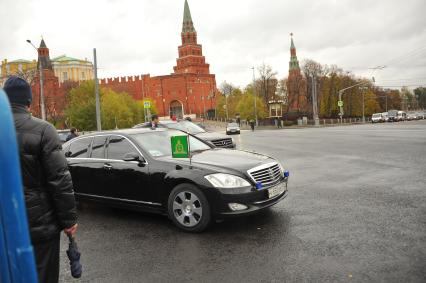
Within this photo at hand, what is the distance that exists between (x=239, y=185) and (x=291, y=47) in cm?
11733

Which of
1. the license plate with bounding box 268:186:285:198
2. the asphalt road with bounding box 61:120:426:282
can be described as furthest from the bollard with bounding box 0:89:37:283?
the license plate with bounding box 268:186:285:198

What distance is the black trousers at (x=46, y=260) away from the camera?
2.83 metres

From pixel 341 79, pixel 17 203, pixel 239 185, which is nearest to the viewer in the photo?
pixel 17 203

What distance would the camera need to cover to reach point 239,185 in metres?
5.59

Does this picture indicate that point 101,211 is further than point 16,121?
Yes

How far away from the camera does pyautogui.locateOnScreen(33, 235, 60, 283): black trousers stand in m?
2.83

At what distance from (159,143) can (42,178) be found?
13.4 feet

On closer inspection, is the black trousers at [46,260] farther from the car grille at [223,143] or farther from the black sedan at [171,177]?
the car grille at [223,143]

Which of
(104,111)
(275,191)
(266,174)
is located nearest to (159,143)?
(266,174)

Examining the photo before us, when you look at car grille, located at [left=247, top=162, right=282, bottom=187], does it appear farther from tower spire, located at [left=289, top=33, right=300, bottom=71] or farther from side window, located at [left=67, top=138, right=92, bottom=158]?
tower spire, located at [left=289, top=33, right=300, bottom=71]

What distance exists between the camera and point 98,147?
282 inches

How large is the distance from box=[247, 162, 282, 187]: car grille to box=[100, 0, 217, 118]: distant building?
98221 millimetres

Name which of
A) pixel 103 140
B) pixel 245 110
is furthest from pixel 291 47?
pixel 103 140

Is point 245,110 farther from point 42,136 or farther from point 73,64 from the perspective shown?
point 73,64
